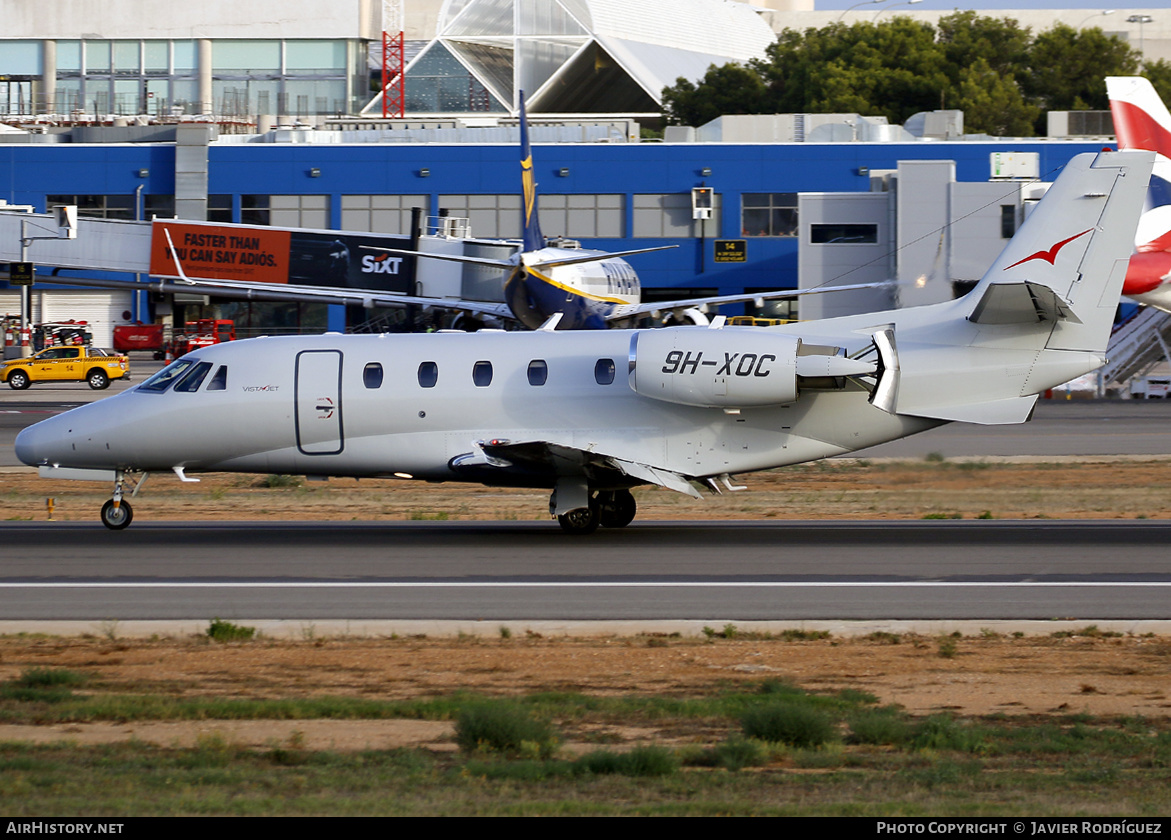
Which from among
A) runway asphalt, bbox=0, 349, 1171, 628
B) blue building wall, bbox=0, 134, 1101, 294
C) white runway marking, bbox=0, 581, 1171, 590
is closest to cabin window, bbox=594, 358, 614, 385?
runway asphalt, bbox=0, 349, 1171, 628

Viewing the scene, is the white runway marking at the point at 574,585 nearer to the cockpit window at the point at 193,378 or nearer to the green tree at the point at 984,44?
the cockpit window at the point at 193,378

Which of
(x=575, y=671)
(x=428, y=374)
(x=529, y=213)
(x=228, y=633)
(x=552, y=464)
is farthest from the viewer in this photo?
(x=529, y=213)

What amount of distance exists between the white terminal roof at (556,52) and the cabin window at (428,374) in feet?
265

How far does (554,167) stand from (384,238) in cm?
1317

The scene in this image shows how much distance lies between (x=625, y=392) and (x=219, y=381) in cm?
629

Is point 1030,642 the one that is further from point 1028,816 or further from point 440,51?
point 440,51

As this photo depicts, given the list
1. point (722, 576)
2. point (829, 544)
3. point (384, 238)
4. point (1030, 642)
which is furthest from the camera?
point (384, 238)

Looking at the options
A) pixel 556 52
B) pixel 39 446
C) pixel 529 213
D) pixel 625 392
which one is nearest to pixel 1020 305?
pixel 625 392

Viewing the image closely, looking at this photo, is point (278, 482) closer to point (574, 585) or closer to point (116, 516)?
point (116, 516)

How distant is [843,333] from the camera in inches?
760

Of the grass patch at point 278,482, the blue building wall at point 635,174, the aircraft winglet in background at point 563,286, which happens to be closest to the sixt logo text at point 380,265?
the blue building wall at point 635,174

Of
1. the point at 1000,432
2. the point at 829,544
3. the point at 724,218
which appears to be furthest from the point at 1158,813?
the point at 724,218

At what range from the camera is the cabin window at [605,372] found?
1942cm

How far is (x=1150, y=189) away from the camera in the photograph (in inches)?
1464
